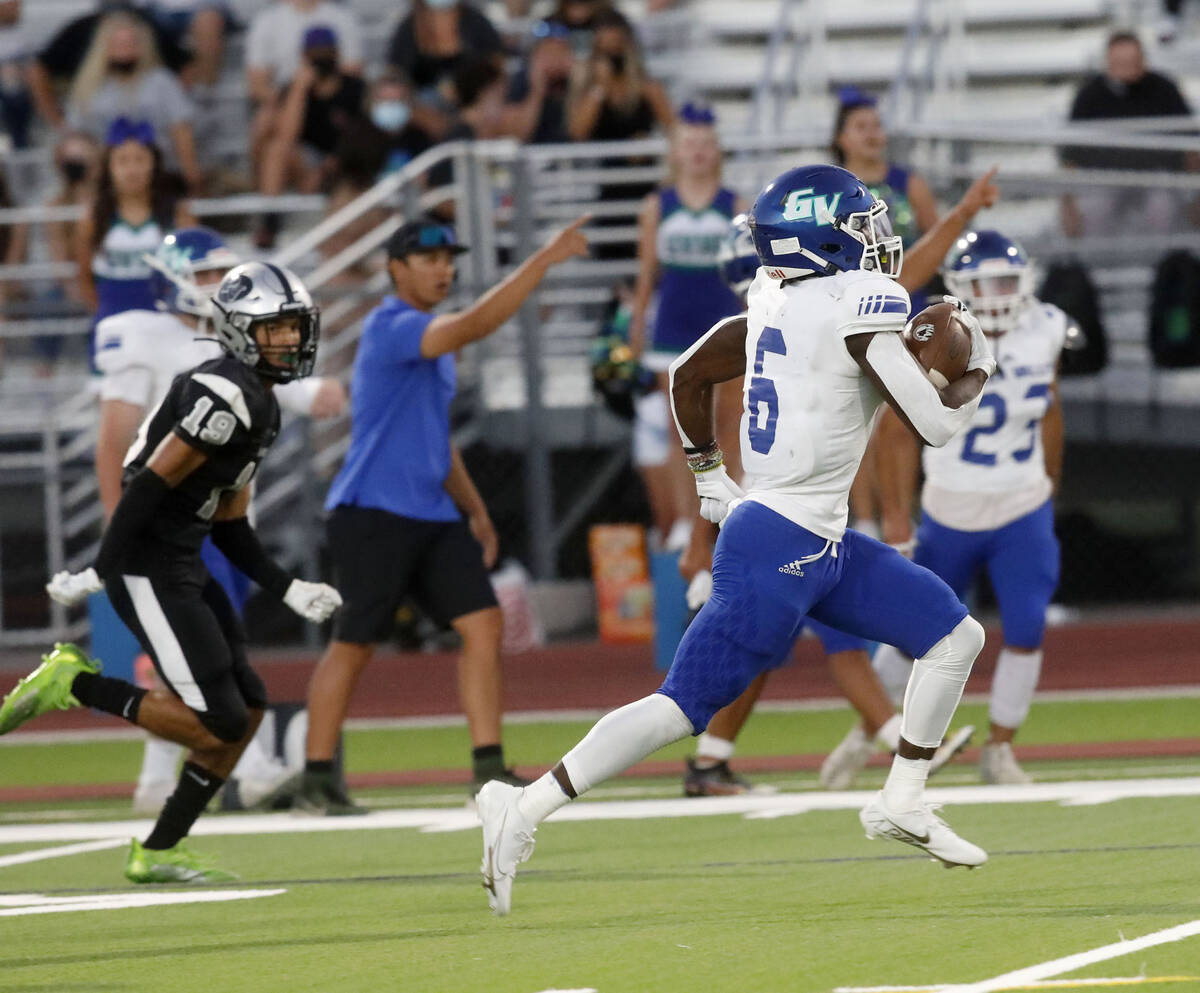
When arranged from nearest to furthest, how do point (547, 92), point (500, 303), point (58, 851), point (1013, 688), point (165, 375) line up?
point (500, 303) → point (58, 851) → point (1013, 688) → point (165, 375) → point (547, 92)

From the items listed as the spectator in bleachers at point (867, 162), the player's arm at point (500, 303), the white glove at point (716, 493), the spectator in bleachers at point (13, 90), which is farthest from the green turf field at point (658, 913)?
the spectator in bleachers at point (13, 90)

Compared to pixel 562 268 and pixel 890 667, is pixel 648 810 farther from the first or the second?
pixel 562 268

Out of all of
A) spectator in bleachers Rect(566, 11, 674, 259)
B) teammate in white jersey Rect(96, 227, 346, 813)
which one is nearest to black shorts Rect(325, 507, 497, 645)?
teammate in white jersey Rect(96, 227, 346, 813)

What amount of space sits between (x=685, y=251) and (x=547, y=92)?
12.6ft

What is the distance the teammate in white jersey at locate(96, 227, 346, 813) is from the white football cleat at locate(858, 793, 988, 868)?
127 inches

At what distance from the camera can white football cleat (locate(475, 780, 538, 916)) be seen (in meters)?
5.67

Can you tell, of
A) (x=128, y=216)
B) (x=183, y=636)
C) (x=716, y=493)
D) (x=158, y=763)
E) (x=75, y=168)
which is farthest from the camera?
(x=75, y=168)

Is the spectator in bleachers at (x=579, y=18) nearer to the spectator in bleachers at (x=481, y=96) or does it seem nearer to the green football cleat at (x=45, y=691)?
the spectator in bleachers at (x=481, y=96)

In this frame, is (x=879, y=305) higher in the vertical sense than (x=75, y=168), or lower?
higher

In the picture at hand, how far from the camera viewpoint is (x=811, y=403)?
19.1ft

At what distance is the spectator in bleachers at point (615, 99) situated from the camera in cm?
1482

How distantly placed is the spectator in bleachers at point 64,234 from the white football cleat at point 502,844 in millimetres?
→ 10417

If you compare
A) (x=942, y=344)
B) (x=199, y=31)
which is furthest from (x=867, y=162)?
(x=199, y=31)

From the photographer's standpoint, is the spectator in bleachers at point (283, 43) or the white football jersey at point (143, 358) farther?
the spectator in bleachers at point (283, 43)
